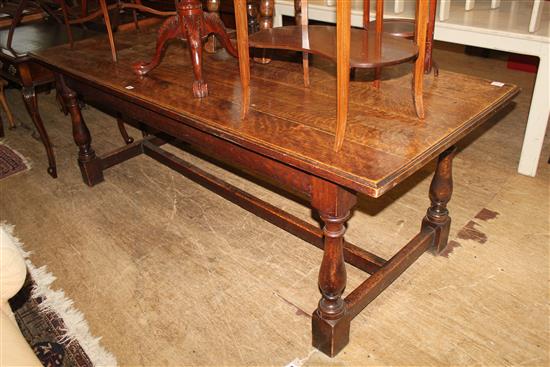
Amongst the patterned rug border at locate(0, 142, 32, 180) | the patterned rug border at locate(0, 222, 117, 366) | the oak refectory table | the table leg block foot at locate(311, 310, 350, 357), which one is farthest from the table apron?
the patterned rug border at locate(0, 142, 32, 180)

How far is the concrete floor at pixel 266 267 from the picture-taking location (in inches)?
66.1

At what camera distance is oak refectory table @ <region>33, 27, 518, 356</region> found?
4.45 ft

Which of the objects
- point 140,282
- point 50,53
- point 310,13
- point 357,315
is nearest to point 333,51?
point 357,315

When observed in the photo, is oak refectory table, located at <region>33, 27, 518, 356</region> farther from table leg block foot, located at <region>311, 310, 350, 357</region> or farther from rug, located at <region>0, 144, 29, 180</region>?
rug, located at <region>0, 144, 29, 180</region>

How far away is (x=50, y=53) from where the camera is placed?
2482 millimetres

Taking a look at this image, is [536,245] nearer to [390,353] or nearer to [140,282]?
[390,353]

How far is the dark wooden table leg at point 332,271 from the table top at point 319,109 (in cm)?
10

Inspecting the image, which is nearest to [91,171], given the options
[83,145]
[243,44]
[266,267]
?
[83,145]

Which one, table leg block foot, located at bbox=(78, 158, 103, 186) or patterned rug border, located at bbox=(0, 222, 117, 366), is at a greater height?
table leg block foot, located at bbox=(78, 158, 103, 186)

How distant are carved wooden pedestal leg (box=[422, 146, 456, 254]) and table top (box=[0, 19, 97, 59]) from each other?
2062 millimetres

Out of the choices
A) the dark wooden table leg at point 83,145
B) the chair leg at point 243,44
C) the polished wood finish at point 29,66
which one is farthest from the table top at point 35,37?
the chair leg at point 243,44

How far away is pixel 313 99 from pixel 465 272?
0.91 m

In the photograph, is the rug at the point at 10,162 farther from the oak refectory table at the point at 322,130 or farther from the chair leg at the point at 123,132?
the oak refectory table at the point at 322,130

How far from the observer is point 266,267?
205 cm
